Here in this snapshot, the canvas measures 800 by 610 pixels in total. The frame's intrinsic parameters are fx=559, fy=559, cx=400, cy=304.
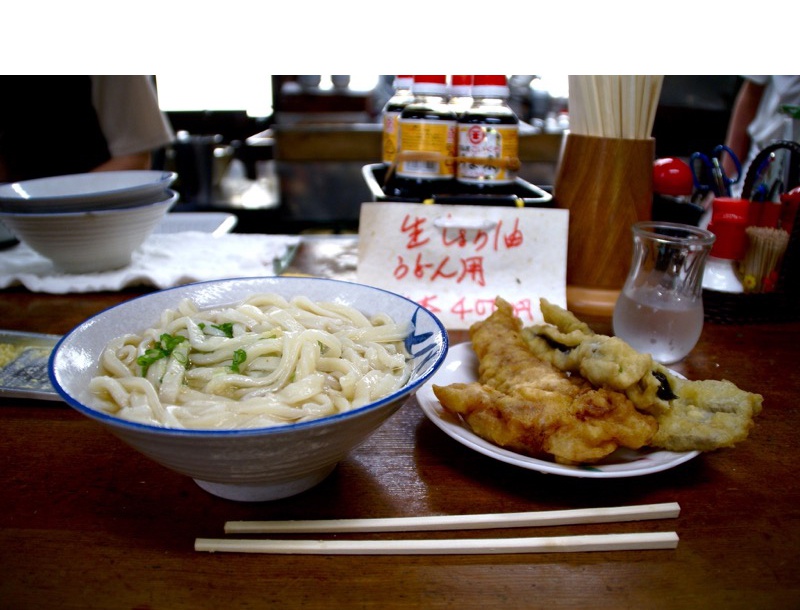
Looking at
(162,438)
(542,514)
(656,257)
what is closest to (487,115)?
(656,257)

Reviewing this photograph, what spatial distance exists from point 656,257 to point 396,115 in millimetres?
1040

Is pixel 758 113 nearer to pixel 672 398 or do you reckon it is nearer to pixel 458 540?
pixel 672 398

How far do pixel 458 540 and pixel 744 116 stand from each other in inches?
181

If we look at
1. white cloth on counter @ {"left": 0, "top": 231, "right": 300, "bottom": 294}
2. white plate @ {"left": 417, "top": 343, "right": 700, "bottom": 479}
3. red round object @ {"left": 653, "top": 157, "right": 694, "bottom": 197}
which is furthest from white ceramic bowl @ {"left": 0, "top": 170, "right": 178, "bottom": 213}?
red round object @ {"left": 653, "top": 157, "right": 694, "bottom": 197}

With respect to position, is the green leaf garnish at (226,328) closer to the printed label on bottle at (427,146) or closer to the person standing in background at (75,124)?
the printed label on bottle at (427,146)

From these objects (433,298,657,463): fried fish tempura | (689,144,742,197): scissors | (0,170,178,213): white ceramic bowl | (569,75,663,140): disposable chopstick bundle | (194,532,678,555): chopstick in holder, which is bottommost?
(194,532,678,555): chopstick in holder

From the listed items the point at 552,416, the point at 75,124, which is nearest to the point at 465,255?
the point at 552,416

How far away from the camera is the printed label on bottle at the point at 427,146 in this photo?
178 centimetres

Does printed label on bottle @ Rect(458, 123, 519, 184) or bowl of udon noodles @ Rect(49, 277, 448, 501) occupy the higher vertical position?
printed label on bottle @ Rect(458, 123, 519, 184)

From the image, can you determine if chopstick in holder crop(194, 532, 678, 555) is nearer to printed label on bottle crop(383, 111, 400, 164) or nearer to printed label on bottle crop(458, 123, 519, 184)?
printed label on bottle crop(458, 123, 519, 184)

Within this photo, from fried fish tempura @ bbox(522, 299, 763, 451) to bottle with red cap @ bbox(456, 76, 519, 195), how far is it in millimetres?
844

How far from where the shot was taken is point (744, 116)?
423 centimetres

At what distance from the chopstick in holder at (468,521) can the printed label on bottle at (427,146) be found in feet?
4.04

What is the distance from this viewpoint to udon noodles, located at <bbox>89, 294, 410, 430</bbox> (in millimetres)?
852
